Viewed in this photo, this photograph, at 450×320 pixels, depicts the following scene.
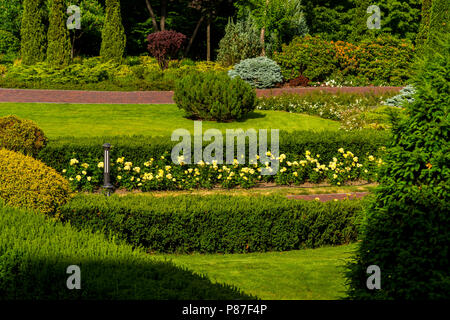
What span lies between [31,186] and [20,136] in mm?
3710

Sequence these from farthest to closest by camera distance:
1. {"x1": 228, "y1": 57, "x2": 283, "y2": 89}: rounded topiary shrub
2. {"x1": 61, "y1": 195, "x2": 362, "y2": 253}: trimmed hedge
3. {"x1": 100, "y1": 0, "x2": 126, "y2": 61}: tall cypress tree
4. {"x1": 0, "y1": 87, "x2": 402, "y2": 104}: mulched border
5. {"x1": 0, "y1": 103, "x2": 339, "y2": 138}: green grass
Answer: {"x1": 100, "y1": 0, "x2": 126, "y2": 61}: tall cypress tree, {"x1": 228, "y1": 57, "x2": 283, "y2": 89}: rounded topiary shrub, {"x1": 0, "y1": 87, "x2": 402, "y2": 104}: mulched border, {"x1": 0, "y1": 103, "x2": 339, "y2": 138}: green grass, {"x1": 61, "y1": 195, "x2": 362, "y2": 253}: trimmed hedge

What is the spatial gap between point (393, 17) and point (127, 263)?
3125cm

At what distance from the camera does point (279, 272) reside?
7.00 meters

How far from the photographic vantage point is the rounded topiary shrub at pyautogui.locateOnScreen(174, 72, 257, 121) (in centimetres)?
1772

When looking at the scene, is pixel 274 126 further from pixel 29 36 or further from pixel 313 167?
pixel 29 36

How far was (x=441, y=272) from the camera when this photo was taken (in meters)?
4.50

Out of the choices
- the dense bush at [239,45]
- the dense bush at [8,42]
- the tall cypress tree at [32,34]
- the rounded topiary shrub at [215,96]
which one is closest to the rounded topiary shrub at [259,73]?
the dense bush at [239,45]

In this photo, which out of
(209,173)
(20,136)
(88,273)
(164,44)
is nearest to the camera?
(88,273)

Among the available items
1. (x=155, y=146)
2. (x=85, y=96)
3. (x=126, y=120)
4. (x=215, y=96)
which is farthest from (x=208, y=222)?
(x=85, y=96)

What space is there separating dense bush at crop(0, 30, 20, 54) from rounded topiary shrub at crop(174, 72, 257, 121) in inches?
672

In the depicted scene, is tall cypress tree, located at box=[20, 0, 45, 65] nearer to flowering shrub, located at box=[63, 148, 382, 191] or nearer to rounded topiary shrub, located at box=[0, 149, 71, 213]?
flowering shrub, located at box=[63, 148, 382, 191]

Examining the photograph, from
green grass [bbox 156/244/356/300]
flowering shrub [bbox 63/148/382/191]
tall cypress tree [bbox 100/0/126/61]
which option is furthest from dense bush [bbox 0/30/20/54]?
green grass [bbox 156/244/356/300]

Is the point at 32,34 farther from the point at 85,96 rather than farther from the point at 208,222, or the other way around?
the point at 208,222

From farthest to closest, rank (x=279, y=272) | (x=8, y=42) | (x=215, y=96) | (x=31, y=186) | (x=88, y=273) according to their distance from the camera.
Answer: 1. (x=8, y=42)
2. (x=215, y=96)
3. (x=31, y=186)
4. (x=279, y=272)
5. (x=88, y=273)
